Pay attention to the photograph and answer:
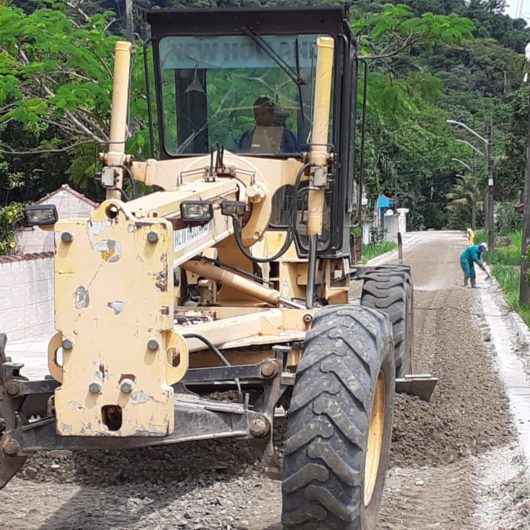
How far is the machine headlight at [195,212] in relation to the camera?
6.31m

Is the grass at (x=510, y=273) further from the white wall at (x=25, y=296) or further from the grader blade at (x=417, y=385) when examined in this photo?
the grader blade at (x=417, y=385)

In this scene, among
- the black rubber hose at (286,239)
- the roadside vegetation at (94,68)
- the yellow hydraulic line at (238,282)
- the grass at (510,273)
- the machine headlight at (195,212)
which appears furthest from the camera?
the grass at (510,273)

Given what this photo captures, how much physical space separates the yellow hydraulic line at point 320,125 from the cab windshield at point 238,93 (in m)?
0.44

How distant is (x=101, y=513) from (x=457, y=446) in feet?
11.1

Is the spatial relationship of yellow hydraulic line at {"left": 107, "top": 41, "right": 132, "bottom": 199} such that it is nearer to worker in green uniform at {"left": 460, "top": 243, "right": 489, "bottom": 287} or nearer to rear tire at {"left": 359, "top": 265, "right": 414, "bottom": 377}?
rear tire at {"left": 359, "top": 265, "right": 414, "bottom": 377}

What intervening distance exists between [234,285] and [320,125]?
1294 mm

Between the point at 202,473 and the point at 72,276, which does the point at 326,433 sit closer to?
the point at 72,276

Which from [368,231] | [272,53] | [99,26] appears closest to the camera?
[272,53]

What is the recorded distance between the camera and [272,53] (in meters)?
8.67

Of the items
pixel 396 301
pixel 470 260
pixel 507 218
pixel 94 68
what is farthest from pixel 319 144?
pixel 507 218

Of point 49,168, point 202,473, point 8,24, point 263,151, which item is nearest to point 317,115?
point 263,151

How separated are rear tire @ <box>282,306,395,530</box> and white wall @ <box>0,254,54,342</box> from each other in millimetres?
11453

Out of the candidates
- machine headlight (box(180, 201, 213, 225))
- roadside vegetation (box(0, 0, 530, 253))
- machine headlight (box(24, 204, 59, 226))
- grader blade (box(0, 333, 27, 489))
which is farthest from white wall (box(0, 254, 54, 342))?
machine headlight (box(180, 201, 213, 225))

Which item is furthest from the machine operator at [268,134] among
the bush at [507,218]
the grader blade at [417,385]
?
the bush at [507,218]
